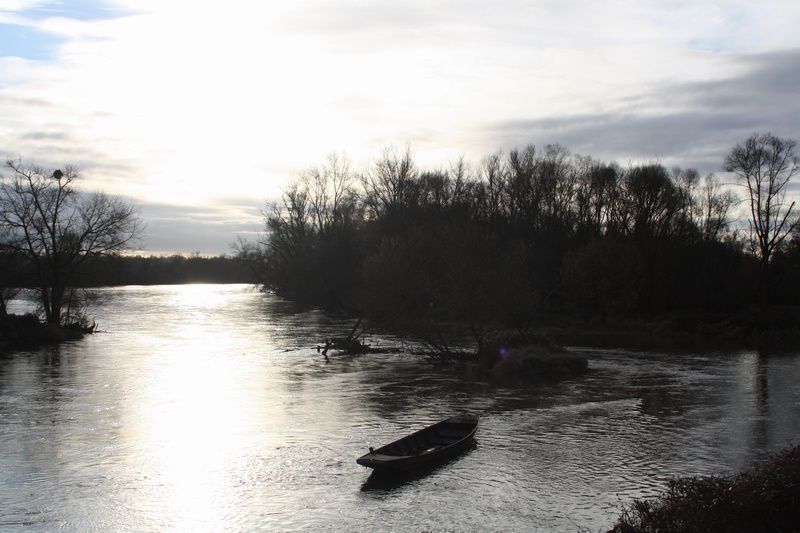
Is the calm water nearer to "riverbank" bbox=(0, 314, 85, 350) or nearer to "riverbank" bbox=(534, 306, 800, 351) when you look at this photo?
"riverbank" bbox=(0, 314, 85, 350)

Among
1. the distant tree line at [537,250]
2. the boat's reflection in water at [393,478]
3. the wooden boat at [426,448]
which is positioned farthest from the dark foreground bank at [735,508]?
the distant tree line at [537,250]

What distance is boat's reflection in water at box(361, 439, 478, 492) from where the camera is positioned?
55.5 ft

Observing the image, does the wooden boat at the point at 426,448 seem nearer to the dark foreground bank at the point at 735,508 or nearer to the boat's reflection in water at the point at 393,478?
the boat's reflection in water at the point at 393,478

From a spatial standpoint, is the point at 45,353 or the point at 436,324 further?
the point at 45,353

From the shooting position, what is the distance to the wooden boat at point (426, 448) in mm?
17375

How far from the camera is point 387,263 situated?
41.4m

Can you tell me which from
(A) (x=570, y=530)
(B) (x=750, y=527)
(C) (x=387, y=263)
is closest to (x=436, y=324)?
(C) (x=387, y=263)

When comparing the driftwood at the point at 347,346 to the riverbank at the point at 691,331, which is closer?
the driftwood at the point at 347,346

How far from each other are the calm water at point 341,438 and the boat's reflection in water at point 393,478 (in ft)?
0.35

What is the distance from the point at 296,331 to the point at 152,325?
14.7 meters

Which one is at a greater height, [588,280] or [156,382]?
[588,280]

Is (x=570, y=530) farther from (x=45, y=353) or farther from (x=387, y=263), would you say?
(x=45, y=353)

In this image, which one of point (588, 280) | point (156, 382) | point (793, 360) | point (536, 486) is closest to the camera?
point (536, 486)

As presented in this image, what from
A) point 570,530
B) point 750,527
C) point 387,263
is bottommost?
point 570,530
